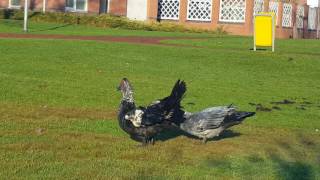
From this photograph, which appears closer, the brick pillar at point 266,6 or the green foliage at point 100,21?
the green foliage at point 100,21

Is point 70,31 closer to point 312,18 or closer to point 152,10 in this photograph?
point 152,10

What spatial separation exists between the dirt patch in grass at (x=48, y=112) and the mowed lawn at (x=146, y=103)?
2 centimetres

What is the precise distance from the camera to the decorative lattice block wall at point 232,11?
123 ft

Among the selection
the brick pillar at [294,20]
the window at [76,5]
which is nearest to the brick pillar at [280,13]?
the brick pillar at [294,20]

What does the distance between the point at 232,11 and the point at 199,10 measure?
176 cm

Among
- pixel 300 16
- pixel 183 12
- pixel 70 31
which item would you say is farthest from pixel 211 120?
pixel 300 16

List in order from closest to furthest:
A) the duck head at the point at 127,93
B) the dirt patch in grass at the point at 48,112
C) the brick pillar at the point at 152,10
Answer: the duck head at the point at 127,93
the dirt patch in grass at the point at 48,112
the brick pillar at the point at 152,10

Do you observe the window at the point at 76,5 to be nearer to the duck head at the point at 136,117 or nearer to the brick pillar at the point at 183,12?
the brick pillar at the point at 183,12

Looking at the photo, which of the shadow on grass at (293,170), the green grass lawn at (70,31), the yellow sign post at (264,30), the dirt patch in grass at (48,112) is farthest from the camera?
the green grass lawn at (70,31)

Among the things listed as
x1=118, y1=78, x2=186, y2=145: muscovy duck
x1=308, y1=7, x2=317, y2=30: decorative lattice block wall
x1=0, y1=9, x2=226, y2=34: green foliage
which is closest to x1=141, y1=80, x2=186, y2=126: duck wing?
x1=118, y1=78, x2=186, y2=145: muscovy duck

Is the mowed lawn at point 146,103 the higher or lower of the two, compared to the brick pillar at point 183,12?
lower

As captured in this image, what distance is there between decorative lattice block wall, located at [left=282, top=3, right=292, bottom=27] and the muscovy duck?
30821mm

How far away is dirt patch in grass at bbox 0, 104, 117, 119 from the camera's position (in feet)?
35.6

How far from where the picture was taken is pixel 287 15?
39594 mm
